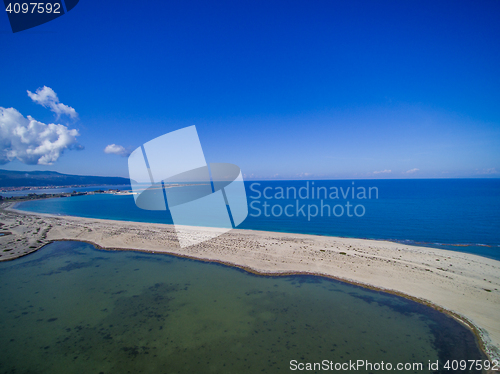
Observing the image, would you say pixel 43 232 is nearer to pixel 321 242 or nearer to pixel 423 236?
pixel 321 242

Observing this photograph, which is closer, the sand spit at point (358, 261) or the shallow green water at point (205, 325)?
the shallow green water at point (205, 325)

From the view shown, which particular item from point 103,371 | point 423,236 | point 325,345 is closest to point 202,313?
point 103,371

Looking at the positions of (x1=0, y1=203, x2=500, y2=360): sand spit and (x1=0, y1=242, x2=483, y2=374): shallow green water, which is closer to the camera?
(x1=0, y1=242, x2=483, y2=374): shallow green water

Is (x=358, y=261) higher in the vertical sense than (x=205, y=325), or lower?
lower

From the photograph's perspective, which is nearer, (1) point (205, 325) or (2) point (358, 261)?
(1) point (205, 325)
